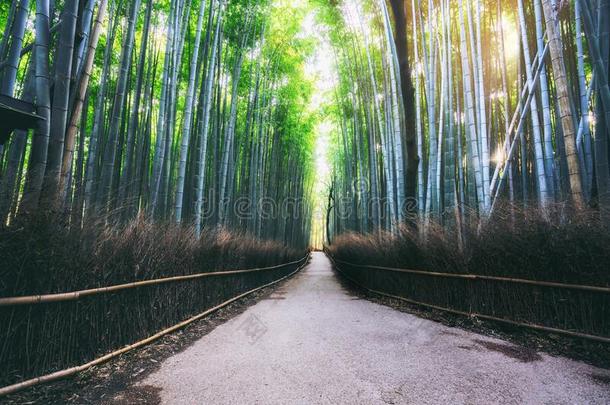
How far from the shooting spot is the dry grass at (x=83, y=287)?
158cm

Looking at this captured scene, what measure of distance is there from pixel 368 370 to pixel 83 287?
1865 millimetres

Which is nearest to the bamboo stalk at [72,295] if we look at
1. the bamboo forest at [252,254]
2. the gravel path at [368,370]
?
the bamboo forest at [252,254]

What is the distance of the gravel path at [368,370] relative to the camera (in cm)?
177

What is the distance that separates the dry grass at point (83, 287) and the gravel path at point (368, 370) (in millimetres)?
444

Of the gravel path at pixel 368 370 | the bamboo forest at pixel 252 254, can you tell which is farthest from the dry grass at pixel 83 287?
the gravel path at pixel 368 370

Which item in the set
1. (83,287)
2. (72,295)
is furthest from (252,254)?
(72,295)

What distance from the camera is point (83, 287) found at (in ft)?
6.66

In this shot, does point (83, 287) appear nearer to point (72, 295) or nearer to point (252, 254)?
point (72, 295)

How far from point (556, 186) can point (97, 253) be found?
16.1ft

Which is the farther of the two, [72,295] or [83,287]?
[83,287]

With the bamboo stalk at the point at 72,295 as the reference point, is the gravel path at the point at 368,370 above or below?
below

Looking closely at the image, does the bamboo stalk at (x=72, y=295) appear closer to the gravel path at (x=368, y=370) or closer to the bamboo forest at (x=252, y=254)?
the bamboo forest at (x=252, y=254)

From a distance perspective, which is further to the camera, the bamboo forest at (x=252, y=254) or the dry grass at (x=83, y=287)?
the bamboo forest at (x=252, y=254)

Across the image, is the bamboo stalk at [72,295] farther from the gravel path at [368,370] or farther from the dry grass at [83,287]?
the gravel path at [368,370]
